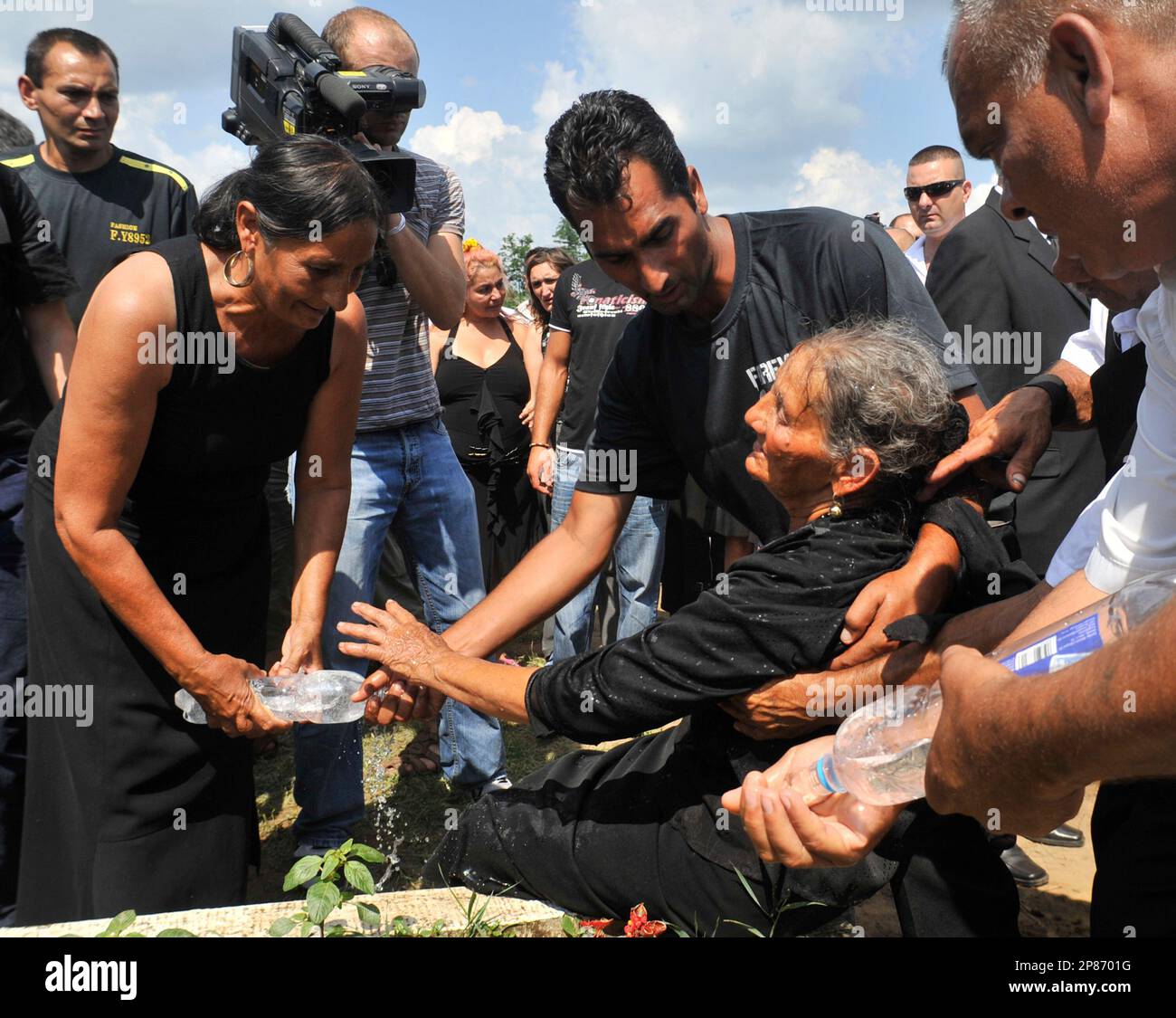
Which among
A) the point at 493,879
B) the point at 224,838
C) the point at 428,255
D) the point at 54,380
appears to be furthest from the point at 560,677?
the point at 54,380

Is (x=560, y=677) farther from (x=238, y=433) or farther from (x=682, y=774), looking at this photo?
(x=238, y=433)

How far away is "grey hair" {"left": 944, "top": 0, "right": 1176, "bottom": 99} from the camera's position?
1.27m

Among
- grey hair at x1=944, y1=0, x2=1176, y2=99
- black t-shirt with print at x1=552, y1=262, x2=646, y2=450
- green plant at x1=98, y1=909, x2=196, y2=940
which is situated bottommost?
green plant at x1=98, y1=909, x2=196, y2=940

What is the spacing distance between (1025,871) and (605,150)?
2.88m

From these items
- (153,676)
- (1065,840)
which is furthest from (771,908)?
(1065,840)

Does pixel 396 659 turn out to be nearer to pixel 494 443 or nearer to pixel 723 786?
pixel 723 786

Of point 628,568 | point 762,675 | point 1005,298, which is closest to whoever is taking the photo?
point 762,675

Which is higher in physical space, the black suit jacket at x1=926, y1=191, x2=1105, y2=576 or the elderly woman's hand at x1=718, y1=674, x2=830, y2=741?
the black suit jacket at x1=926, y1=191, x2=1105, y2=576

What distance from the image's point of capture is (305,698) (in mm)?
3053

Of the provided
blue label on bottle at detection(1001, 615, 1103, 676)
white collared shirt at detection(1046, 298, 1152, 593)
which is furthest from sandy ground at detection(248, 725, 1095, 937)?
blue label on bottle at detection(1001, 615, 1103, 676)

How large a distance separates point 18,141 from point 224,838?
A: 11.0ft

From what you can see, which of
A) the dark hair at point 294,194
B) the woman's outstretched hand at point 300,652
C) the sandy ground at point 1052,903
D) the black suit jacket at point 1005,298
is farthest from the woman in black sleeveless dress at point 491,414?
the dark hair at point 294,194

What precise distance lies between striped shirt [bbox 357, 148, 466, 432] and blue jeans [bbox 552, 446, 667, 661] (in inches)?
56.5

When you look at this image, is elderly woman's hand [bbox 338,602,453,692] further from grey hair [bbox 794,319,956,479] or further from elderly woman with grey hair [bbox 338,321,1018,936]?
grey hair [bbox 794,319,956,479]
